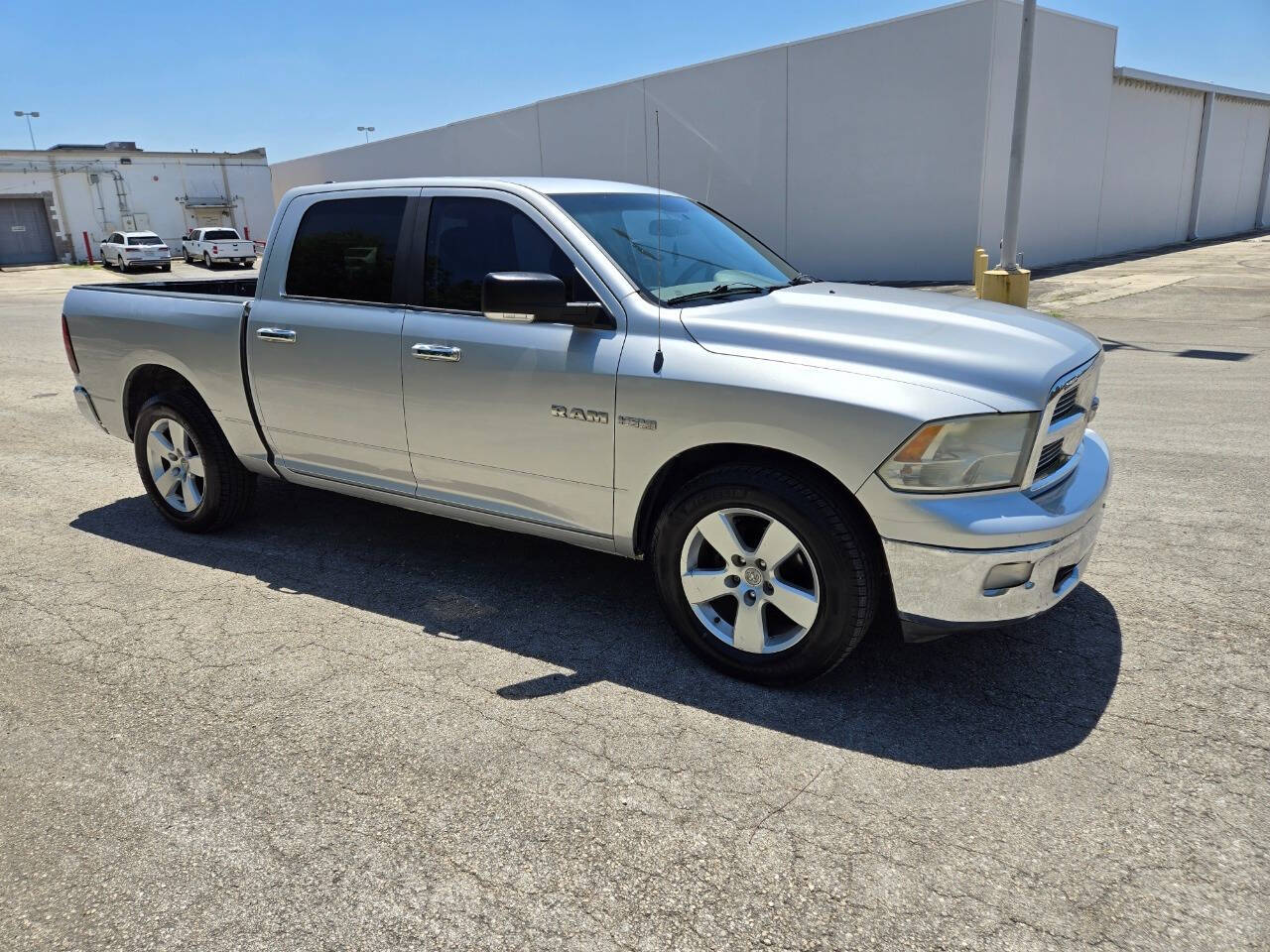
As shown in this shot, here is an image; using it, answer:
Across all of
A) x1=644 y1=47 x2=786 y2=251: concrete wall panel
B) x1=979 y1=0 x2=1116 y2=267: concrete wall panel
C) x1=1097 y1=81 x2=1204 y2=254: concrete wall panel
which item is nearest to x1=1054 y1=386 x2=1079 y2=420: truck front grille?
x1=979 y1=0 x2=1116 y2=267: concrete wall panel

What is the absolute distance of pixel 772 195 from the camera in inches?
968

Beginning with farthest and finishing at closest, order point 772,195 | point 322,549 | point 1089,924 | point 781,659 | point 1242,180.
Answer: point 1242,180 < point 772,195 < point 322,549 < point 781,659 < point 1089,924

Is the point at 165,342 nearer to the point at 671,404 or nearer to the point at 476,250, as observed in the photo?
the point at 476,250

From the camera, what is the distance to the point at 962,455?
9.86 ft

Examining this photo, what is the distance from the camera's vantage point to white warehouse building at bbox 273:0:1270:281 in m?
20.4

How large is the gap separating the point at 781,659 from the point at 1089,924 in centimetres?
134

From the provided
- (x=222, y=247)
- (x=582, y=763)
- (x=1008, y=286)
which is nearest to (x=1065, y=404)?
(x=582, y=763)

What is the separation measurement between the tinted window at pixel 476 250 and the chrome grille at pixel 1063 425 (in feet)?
6.16

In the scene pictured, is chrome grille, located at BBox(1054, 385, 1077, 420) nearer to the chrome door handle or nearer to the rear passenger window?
the chrome door handle

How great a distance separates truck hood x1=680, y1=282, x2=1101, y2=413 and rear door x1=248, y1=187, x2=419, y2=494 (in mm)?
1558

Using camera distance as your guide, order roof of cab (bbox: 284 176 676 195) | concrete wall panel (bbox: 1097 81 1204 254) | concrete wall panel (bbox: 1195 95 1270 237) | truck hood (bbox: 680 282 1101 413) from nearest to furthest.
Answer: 1. truck hood (bbox: 680 282 1101 413)
2. roof of cab (bbox: 284 176 676 195)
3. concrete wall panel (bbox: 1097 81 1204 254)
4. concrete wall panel (bbox: 1195 95 1270 237)

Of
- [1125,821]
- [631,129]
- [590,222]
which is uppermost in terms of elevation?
[631,129]

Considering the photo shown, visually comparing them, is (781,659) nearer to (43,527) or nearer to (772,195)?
(43,527)

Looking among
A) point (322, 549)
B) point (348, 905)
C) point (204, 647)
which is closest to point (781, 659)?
point (348, 905)
